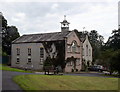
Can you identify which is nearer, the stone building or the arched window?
the stone building

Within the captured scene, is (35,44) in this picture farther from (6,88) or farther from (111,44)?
(111,44)

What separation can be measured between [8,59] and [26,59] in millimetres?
10353

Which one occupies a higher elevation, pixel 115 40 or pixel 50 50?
pixel 115 40

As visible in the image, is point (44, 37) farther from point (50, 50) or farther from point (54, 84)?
point (54, 84)

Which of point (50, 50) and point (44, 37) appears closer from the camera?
point (50, 50)

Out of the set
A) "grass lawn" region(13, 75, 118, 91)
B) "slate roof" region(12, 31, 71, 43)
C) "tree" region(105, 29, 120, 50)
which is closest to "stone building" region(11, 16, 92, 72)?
"slate roof" region(12, 31, 71, 43)

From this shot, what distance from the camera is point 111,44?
77.0 m

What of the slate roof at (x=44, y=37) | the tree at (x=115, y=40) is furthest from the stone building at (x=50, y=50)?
the tree at (x=115, y=40)

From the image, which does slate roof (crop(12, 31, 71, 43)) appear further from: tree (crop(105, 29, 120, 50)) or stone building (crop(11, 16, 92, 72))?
tree (crop(105, 29, 120, 50))

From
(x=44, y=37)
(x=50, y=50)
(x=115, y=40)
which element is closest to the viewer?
(x=50, y=50)

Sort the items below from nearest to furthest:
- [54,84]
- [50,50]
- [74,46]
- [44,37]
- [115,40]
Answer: [54,84] < [50,50] < [74,46] < [44,37] < [115,40]

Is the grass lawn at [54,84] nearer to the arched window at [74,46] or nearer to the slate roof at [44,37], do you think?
the slate roof at [44,37]

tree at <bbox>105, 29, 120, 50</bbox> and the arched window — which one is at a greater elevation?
tree at <bbox>105, 29, 120, 50</bbox>

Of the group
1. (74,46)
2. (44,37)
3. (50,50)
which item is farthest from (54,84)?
(44,37)
